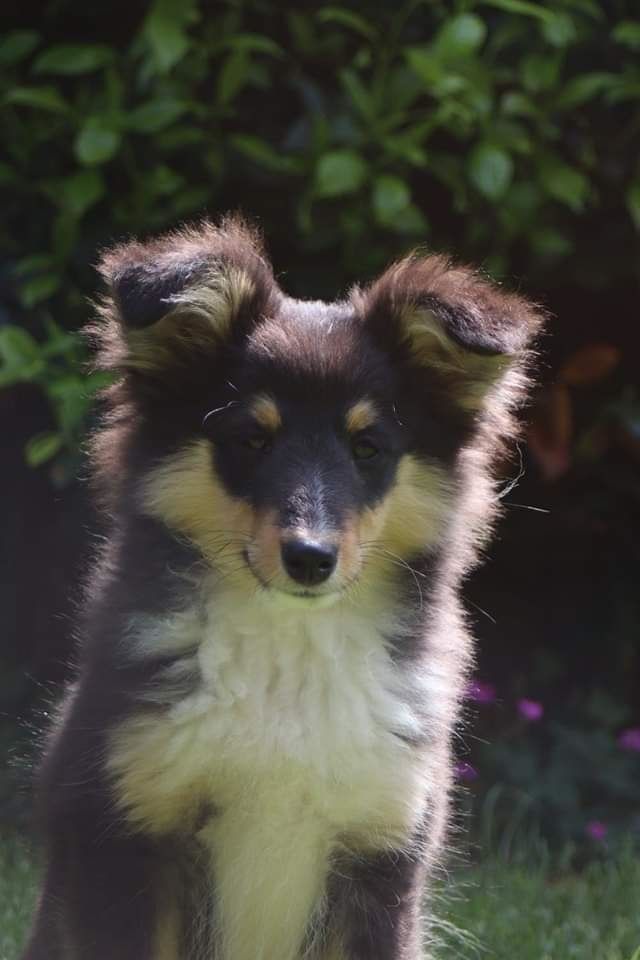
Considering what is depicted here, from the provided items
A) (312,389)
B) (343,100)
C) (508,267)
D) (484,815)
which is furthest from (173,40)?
(484,815)

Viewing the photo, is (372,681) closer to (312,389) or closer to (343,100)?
(312,389)

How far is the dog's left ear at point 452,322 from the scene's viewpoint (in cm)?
359

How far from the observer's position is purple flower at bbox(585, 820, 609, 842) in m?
6.19

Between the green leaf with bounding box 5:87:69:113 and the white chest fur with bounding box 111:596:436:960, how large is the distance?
2.50 m

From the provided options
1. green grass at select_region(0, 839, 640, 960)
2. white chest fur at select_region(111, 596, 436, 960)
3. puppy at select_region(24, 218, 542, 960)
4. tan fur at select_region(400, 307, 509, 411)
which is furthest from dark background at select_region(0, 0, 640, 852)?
white chest fur at select_region(111, 596, 436, 960)

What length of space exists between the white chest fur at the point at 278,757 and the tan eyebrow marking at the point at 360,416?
407 mm

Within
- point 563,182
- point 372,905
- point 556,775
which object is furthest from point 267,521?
point 556,775

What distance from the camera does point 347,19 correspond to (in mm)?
5520

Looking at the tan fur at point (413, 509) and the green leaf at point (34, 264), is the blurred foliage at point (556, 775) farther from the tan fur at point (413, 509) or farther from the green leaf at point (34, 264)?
the tan fur at point (413, 509)

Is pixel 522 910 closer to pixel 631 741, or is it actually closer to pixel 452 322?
pixel 631 741

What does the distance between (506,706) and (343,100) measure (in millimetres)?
2573

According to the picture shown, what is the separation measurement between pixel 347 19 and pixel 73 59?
92 cm

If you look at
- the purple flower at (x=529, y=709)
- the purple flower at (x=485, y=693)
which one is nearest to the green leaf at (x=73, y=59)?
the purple flower at (x=485, y=693)

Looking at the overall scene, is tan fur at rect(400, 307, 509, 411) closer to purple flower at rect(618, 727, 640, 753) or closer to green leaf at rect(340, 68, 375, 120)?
green leaf at rect(340, 68, 375, 120)
